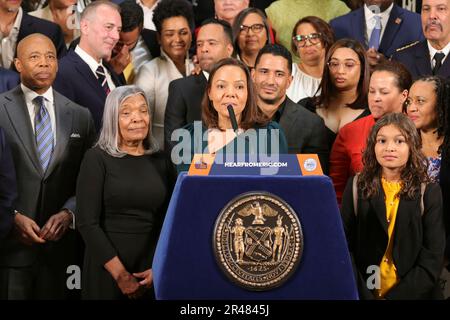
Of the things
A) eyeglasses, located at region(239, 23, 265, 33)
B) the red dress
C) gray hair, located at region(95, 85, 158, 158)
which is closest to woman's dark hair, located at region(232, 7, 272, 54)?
eyeglasses, located at region(239, 23, 265, 33)

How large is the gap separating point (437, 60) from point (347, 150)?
0.88m

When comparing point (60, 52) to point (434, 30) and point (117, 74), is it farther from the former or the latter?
point (434, 30)

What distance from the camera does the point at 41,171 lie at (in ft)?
13.9

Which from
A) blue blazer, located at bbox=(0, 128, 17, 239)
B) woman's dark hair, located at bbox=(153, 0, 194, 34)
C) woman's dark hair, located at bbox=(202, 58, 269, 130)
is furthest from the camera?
woman's dark hair, located at bbox=(153, 0, 194, 34)

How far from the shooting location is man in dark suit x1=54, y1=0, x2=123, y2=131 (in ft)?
15.1

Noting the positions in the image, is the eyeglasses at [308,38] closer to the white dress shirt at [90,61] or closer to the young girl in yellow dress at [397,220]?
the white dress shirt at [90,61]

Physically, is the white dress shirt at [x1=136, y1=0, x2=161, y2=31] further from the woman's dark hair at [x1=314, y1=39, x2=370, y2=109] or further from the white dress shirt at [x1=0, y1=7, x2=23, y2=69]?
the woman's dark hair at [x1=314, y1=39, x2=370, y2=109]

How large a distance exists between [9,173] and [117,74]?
1.02 m

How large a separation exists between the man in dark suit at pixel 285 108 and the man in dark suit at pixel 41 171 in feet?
2.89

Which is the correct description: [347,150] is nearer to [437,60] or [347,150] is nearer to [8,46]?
[437,60]

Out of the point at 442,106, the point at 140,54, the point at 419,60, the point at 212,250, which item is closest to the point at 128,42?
the point at 140,54

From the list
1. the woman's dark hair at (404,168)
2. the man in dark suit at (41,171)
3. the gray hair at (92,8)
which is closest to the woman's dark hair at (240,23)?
the gray hair at (92,8)

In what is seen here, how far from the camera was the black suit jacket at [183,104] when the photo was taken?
4.54 m
